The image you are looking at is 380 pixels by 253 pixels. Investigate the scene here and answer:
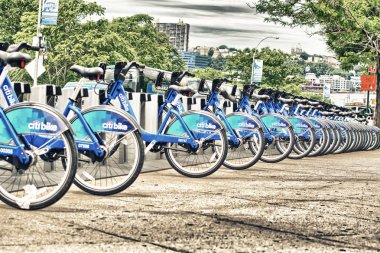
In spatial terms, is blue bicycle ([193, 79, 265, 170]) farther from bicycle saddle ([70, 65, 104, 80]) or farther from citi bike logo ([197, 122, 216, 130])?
bicycle saddle ([70, 65, 104, 80])

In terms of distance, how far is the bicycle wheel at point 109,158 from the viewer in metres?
6.62

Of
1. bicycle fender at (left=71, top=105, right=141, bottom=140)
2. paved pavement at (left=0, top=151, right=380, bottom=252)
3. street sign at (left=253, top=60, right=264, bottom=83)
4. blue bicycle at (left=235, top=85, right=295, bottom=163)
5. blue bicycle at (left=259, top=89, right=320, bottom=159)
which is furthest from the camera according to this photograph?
street sign at (left=253, top=60, right=264, bottom=83)

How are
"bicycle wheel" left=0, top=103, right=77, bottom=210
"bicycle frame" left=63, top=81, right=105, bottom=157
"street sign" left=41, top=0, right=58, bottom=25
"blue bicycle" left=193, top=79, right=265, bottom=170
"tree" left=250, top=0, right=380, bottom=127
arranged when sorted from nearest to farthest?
1. "bicycle wheel" left=0, top=103, right=77, bottom=210
2. "bicycle frame" left=63, top=81, right=105, bottom=157
3. "blue bicycle" left=193, top=79, right=265, bottom=170
4. "tree" left=250, top=0, right=380, bottom=127
5. "street sign" left=41, top=0, right=58, bottom=25

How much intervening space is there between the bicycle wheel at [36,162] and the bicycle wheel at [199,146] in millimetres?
2880

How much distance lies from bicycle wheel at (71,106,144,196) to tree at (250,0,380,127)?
1839 cm

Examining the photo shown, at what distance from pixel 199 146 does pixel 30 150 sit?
3.11 meters

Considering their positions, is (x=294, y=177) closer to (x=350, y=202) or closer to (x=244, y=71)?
(x=350, y=202)

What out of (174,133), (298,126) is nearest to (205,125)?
(174,133)

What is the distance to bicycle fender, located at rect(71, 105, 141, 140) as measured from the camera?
22.0 ft

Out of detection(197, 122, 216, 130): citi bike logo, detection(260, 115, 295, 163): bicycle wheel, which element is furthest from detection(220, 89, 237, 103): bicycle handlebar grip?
detection(197, 122, 216, 130): citi bike logo

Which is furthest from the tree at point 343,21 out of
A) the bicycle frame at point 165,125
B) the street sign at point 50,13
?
the bicycle frame at point 165,125

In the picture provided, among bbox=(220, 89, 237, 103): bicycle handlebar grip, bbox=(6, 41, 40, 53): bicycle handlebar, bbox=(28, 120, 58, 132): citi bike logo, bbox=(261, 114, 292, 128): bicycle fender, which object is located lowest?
bbox=(28, 120, 58, 132): citi bike logo

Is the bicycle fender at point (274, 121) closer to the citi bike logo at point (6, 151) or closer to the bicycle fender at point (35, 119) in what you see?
the bicycle fender at point (35, 119)

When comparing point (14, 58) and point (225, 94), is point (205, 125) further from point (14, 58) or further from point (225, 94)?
point (14, 58)
